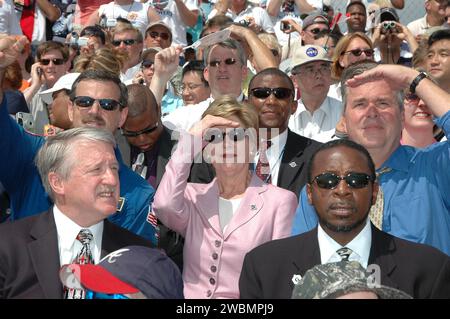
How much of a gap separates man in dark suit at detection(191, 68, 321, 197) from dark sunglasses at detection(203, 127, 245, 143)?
619 millimetres

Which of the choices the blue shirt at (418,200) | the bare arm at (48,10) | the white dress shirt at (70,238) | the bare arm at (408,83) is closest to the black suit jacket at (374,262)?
the blue shirt at (418,200)

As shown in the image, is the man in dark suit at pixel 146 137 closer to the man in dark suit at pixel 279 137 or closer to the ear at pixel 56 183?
the man in dark suit at pixel 279 137

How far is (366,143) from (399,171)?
26cm

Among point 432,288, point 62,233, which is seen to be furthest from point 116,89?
point 432,288

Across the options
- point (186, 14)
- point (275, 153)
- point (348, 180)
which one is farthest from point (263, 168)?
point (186, 14)

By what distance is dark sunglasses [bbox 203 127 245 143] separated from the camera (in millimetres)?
5074

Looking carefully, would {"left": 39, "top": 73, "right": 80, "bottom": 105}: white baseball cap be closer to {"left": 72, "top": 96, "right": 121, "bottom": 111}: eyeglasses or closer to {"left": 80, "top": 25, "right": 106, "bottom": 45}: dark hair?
{"left": 72, "top": 96, "right": 121, "bottom": 111}: eyeglasses

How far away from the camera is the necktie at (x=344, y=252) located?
13.0 ft

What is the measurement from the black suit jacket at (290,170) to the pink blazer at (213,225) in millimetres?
628

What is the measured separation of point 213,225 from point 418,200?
3.93ft

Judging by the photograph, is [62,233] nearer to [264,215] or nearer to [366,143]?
[264,215]

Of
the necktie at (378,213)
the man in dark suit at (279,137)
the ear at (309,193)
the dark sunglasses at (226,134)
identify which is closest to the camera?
the ear at (309,193)

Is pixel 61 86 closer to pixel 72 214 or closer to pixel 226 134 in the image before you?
pixel 226 134

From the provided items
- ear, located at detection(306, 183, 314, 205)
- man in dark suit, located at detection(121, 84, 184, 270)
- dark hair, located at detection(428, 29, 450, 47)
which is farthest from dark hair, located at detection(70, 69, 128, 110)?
dark hair, located at detection(428, 29, 450, 47)
